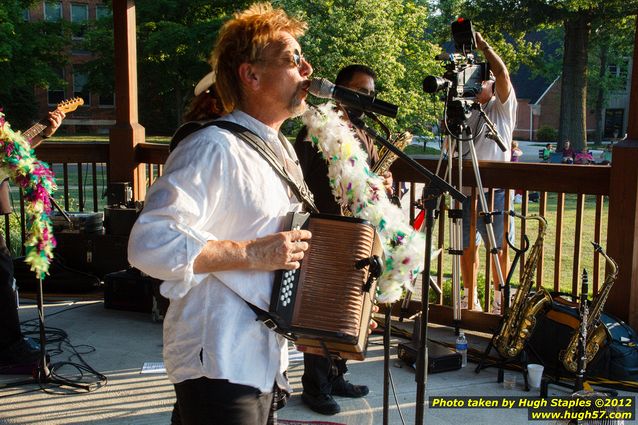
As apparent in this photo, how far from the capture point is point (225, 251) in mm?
1831

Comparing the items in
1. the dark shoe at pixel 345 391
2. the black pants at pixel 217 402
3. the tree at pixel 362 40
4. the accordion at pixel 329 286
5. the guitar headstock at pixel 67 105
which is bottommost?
the dark shoe at pixel 345 391

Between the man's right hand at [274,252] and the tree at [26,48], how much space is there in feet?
87.3

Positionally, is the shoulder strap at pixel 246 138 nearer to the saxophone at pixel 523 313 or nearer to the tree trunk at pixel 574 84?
the saxophone at pixel 523 313

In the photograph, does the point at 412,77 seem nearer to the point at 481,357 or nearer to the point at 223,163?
the point at 481,357

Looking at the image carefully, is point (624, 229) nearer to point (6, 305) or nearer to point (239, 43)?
point (239, 43)

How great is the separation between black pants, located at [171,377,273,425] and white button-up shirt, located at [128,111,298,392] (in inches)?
1.1

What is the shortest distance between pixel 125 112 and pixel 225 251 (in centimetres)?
521

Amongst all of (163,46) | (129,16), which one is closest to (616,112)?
(163,46)

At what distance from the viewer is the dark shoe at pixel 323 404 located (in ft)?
12.4

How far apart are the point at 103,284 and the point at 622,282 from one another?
14.5 feet

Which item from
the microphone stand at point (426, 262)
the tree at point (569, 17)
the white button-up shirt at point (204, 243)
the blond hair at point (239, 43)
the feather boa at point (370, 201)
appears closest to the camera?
the white button-up shirt at point (204, 243)

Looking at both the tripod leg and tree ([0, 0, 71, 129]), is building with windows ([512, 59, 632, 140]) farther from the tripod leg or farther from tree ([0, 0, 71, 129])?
the tripod leg

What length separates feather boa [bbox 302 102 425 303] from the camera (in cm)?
236

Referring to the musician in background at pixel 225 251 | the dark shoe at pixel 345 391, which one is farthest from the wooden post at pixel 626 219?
the musician in background at pixel 225 251
